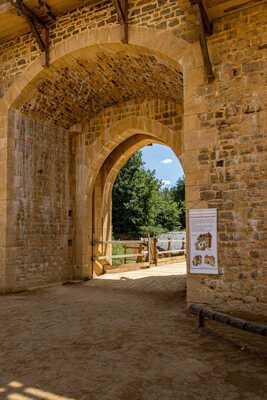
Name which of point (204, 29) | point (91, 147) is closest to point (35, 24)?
point (91, 147)

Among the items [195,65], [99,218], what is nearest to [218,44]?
[195,65]

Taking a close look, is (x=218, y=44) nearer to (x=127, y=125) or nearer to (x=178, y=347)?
(x=127, y=125)

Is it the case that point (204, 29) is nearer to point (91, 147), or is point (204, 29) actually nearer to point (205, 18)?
point (205, 18)

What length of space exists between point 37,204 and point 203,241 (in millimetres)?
4848

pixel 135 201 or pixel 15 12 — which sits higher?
pixel 15 12

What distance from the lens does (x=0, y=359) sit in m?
3.72

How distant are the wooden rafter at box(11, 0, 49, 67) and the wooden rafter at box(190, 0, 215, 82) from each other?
11.9 feet

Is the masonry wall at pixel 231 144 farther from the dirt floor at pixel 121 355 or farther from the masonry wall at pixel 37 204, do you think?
the masonry wall at pixel 37 204

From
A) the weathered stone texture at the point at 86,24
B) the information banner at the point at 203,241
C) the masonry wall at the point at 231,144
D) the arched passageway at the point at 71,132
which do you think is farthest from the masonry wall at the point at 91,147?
the information banner at the point at 203,241

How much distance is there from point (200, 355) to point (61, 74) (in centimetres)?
668

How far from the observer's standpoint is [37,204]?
8766 millimetres

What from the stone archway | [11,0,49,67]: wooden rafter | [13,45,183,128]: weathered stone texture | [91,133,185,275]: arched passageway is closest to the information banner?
[13,45,183,128]: weathered stone texture

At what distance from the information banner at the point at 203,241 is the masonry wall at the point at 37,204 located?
178 inches

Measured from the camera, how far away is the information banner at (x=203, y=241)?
550 cm
